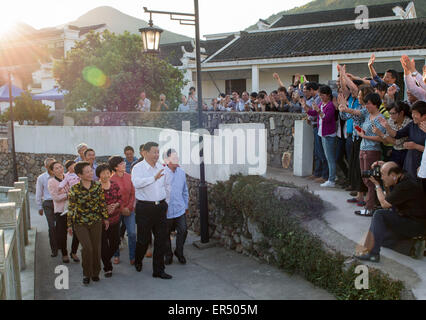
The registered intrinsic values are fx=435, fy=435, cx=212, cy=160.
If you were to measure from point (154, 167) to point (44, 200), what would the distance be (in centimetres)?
275

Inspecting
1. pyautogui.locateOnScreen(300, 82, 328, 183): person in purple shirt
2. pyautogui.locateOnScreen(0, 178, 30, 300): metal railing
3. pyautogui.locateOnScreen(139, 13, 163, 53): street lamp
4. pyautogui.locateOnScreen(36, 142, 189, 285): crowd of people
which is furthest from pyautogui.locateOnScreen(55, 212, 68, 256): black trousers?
pyautogui.locateOnScreen(300, 82, 328, 183): person in purple shirt

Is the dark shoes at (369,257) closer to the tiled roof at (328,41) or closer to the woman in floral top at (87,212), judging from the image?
the woman in floral top at (87,212)

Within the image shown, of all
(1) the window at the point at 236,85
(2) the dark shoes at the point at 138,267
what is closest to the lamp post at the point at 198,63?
(2) the dark shoes at the point at 138,267

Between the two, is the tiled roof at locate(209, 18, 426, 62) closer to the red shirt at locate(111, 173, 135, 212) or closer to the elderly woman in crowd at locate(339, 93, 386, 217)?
the elderly woman in crowd at locate(339, 93, 386, 217)

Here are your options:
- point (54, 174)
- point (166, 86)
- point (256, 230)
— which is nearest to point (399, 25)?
point (166, 86)

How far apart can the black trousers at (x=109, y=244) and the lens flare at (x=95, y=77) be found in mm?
10797

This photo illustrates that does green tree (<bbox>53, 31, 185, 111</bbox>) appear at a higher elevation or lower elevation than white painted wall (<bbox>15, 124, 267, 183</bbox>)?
higher

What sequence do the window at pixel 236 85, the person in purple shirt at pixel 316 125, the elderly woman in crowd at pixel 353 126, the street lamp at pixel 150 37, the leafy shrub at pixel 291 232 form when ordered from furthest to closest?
the window at pixel 236 85 < the person in purple shirt at pixel 316 125 < the street lamp at pixel 150 37 < the elderly woman in crowd at pixel 353 126 < the leafy shrub at pixel 291 232

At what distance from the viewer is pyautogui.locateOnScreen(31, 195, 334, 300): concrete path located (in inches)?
237

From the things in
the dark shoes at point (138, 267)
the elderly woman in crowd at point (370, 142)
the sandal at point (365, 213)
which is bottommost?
the dark shoes at point (138, 267)

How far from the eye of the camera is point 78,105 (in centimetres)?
1802

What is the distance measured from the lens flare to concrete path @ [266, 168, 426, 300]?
10.6 meters

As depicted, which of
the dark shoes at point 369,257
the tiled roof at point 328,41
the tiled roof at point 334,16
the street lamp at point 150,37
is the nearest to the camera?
the dark shoes at point 369,257

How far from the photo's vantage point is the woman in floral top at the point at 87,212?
20.4 ft
